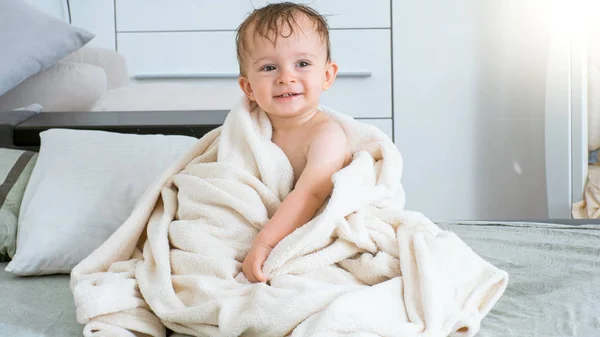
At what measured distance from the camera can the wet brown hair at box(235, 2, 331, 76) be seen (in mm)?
1373

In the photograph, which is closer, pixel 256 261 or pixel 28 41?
pixel 256 261

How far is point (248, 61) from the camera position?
4.65ft

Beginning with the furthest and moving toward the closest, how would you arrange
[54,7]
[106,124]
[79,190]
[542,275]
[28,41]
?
[54,7]
[28,41]
[106,124]
[79,190]
[542,275]

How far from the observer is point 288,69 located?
138 centimetres

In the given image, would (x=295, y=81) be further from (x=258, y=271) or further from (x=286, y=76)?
(x=258, y=271)

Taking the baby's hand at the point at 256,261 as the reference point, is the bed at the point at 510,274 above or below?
below

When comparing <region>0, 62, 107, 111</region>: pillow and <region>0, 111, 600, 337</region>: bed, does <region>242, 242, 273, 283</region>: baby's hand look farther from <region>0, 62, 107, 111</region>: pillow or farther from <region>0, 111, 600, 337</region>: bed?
<region>0, 62, 107, 111</region>: pillow

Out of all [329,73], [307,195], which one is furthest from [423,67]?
[307,195]

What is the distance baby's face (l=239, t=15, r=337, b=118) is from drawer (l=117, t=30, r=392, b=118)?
2063 mm

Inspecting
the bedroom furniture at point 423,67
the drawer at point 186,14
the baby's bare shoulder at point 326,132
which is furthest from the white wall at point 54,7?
the baby's bare shoulder at point 326,132

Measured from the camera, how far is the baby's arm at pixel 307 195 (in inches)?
48.6

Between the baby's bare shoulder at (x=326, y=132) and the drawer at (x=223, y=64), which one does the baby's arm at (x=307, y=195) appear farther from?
the drawer at (x=223, y=64)

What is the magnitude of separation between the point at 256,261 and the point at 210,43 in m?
2.37

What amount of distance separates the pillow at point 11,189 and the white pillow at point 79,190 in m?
0.04
